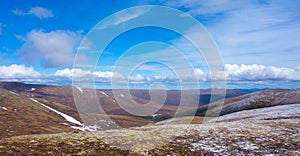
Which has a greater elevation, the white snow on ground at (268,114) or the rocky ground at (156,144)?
the rocky ground at (156,144)

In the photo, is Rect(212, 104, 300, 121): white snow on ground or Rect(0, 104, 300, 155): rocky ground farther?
Rect(212, 104, 300, 121): white snow on ground

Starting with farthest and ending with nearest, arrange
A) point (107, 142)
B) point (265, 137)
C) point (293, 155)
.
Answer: point (265, 137) → point (107, 142) → point (293, 155)

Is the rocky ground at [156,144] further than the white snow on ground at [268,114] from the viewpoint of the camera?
No

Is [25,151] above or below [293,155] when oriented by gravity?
above

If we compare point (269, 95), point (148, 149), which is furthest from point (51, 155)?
point (269, 95)

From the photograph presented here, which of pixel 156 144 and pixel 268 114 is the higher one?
pixel 156 144

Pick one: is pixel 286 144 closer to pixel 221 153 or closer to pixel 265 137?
pixel 265 137

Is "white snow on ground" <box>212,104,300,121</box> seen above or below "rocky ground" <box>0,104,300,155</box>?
below

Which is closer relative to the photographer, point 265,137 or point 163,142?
point 163,142

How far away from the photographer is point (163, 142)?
50.0 feet

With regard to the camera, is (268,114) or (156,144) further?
(268,114)

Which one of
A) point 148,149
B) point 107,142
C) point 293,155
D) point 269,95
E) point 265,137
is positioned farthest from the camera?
point 269,95

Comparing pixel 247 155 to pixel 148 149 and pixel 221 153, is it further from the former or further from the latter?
pixel 148 149

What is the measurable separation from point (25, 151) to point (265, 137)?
15758 millimetres
